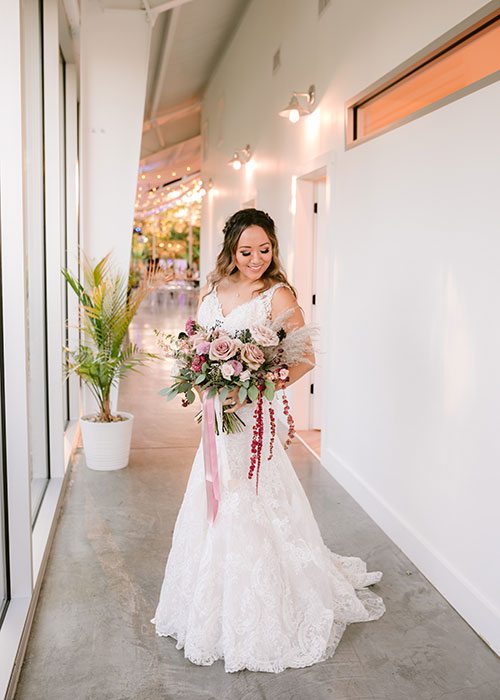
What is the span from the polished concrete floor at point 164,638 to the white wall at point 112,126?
2.58 metres

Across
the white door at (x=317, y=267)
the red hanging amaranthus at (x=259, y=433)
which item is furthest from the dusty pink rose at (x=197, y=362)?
the white door at (x=317, y=267)

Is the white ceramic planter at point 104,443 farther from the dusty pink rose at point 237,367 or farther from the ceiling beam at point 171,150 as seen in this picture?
the ceiling beam at point 171,150

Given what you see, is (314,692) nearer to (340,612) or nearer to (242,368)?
(340,612)

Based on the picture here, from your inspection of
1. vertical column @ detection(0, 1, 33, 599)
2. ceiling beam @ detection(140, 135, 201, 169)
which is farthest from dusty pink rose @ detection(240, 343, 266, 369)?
ceiling beam @ detection(140, 135, 201, 169)

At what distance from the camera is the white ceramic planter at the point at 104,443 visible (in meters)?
5.11

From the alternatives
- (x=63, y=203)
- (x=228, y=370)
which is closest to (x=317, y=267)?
(x=63, y=203)

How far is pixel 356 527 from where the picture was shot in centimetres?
406

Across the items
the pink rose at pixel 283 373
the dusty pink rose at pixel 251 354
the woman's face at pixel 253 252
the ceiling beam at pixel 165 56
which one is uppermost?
the ceiling beam at pixel 165 56

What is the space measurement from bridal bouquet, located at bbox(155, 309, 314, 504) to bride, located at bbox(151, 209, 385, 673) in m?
0.10

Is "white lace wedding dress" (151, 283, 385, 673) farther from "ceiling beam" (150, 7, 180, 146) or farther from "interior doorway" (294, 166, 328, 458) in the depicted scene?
"ceiling beam" (150, 7, 180, 146)

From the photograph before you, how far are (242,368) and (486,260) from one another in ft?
3.91

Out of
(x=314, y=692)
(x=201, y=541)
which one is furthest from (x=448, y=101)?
(x=314, y=692)

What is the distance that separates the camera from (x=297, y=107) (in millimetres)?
5582

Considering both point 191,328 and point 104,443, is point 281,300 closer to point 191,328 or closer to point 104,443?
point 191,328
